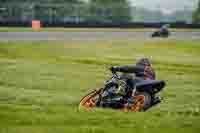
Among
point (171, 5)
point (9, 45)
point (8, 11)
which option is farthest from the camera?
point (171, 5)

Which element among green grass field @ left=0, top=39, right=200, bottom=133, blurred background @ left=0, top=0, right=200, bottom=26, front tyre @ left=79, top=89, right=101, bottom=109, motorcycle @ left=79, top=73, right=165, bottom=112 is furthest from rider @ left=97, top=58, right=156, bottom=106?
blurred background @ left=0, top=0, right=200, bottom=26

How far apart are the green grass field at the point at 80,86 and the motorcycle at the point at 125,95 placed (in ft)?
1.04

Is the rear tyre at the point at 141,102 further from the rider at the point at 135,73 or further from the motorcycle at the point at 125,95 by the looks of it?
the rider at the point at 135,73

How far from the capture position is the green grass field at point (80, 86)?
27.9 feet

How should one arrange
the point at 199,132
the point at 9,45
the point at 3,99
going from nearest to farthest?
the point at 199,132 < the point at 3,99 < the point at 9,45

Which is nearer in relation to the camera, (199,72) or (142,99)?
(142,99)

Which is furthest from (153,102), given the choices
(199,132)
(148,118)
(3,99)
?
(3,99)

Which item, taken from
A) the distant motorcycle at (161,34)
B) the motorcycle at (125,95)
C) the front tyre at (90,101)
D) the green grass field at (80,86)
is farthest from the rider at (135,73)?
the distant motorcycle at (161,34)

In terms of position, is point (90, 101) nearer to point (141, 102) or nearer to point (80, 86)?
point (141, 102)

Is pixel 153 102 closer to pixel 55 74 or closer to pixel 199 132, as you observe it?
pixel 199 132

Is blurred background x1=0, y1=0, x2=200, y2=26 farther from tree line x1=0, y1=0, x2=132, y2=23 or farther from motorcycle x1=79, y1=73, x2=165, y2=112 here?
motorcycle x1=79, y1=73, x2=165, y2=112

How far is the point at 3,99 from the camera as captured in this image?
11383mm

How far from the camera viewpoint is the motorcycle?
9.83m

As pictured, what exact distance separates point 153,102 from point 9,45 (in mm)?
19920
